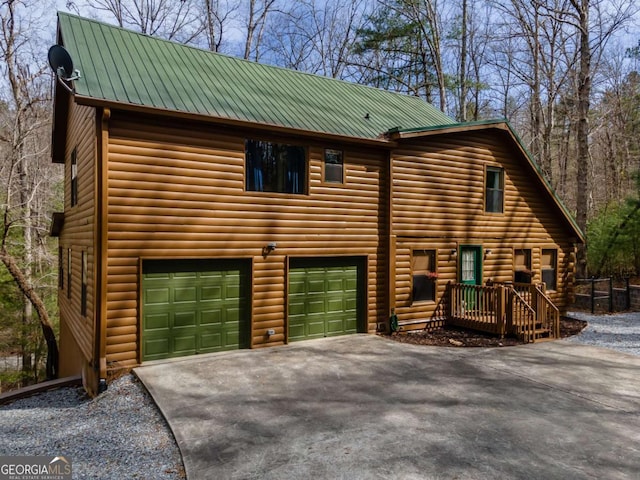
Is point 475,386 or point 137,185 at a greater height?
point 137,185

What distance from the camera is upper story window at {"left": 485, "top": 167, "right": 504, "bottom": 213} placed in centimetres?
1255

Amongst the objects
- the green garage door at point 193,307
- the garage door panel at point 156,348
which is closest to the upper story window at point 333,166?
the green garage door at point 193,307

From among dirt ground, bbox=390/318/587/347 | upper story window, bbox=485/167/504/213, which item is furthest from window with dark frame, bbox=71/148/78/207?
upper story window, bbox=485/167/504/213

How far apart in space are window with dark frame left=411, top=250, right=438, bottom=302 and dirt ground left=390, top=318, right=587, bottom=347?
968mm

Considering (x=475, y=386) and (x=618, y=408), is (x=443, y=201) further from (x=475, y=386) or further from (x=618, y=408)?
(x=618, y=408)

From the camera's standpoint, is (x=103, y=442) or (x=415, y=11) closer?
(x=103, y=442)

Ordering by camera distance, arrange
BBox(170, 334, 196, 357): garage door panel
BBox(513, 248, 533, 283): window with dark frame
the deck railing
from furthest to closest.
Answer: BBox(513, 248, 533, 283): window with dark frame
the deck railing
BBox(170, 334, 196, 357): garage door panel

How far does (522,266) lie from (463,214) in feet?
10.0

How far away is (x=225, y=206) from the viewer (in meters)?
8.48

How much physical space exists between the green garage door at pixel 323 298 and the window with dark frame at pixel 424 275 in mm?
1719

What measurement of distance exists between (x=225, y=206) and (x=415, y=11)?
19527 millimetres

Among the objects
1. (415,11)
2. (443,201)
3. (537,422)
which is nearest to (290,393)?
(537,422)

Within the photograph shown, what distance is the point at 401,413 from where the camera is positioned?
570cm

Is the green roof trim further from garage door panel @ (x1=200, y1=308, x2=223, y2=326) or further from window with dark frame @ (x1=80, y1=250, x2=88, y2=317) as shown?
window with dark frame @ (x1=80, y1=250, x2=88, y2=317)
